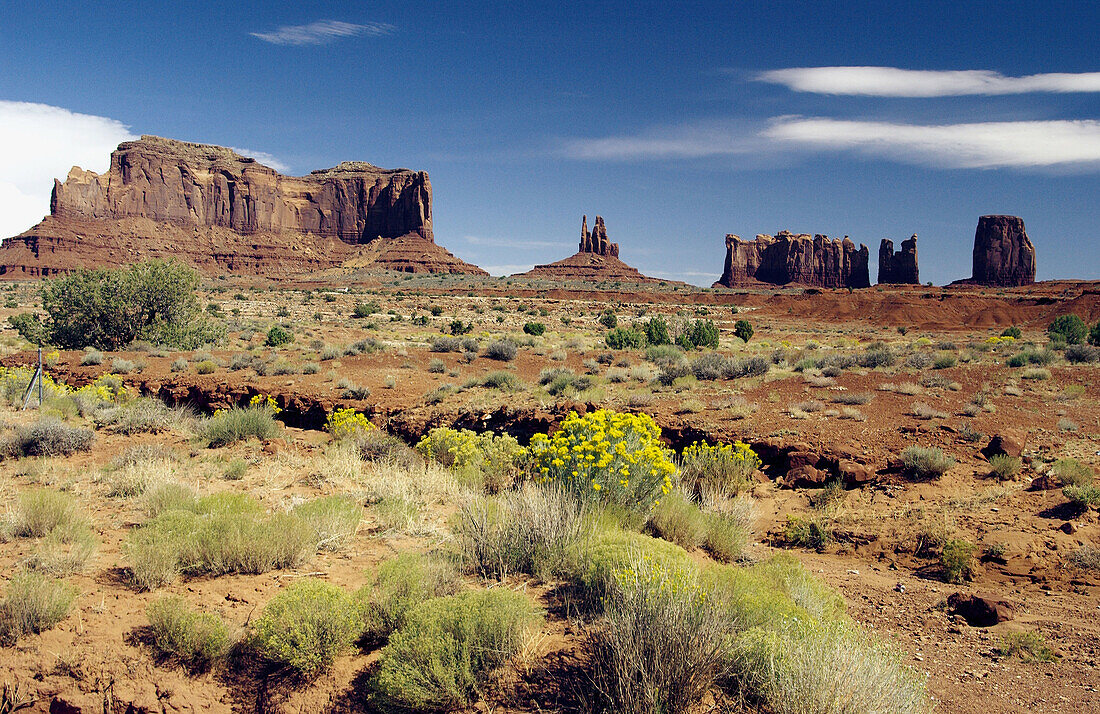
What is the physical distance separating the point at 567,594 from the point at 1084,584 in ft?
17.2

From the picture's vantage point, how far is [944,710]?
3529 mm

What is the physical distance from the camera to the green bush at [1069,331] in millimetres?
26833

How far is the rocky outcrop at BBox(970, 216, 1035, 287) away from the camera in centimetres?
10544

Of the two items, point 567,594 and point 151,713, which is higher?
point 567,594

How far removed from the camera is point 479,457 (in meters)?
8.50

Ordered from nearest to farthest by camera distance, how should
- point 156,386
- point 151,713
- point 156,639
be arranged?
1. point 151,713
2. point 156,639
3. point 156,386

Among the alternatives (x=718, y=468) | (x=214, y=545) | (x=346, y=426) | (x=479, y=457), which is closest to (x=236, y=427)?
(x=346, y=426)

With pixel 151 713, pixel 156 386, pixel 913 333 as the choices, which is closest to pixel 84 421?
pixel 156 386

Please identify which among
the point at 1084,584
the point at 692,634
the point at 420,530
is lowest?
the point at 1084,584

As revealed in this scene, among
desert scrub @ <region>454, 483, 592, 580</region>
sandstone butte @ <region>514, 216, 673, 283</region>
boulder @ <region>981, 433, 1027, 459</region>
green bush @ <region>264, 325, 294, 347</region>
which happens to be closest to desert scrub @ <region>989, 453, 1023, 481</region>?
boulder @ <region>981, 433, 1027, 459</region>

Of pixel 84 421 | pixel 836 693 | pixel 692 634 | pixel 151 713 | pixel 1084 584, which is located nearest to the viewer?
pixel 836 693

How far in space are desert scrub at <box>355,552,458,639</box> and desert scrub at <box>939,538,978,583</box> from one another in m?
5.00

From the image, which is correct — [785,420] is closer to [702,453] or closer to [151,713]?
[702,453]

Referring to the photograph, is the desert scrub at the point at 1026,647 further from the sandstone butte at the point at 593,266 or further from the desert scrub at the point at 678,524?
the sandstone butte at the point at 593,266
